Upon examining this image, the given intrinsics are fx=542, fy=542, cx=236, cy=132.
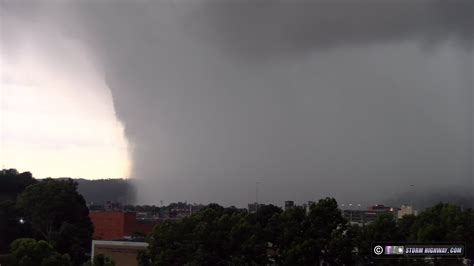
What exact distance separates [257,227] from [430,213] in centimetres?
1874

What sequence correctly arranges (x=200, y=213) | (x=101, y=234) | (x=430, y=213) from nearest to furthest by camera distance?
(x=200, y=213)
(x=430, y=213)
(x=101, y=234)

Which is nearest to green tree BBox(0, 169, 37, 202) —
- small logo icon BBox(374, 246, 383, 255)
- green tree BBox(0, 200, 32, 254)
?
green tree BBox(0, 200, 32, 254)

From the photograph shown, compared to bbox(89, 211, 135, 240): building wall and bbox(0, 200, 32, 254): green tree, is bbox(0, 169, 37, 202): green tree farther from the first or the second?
bbox(0, 200, 32, 254): green tree

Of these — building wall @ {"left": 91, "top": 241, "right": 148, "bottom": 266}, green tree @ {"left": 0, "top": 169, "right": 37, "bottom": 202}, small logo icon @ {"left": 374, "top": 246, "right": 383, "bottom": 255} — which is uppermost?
green tree @ {"left": 0, "top": 169, "right": 37, "bottom": 202}

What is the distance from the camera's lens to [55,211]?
65.9 meters

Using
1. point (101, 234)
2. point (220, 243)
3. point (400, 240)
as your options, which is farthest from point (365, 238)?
point (101, 234)

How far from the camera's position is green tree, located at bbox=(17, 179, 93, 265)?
63.9 metres

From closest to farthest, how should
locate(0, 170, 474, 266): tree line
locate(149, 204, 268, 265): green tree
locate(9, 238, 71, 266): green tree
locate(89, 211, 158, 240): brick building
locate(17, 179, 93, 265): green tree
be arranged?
locate(0, 170, 474, 266): tree line, locate(9, 238, 71, 266): green tree, locate(149, 204, 268, 265): green tree, locate(17, 179, 93, 265): green tree, locate(89, 211, 158, 240): brick building

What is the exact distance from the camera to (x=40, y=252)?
38750 millimetres

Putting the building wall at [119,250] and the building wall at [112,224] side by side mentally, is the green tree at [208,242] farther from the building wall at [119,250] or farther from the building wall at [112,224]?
the building wall at [112,224]

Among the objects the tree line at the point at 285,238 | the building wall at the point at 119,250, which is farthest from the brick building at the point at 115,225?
the tree line at the point at 285,238

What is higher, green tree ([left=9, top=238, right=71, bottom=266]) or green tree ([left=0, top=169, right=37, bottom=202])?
green tree ([left=0, top=169, right=37, bottom=202])

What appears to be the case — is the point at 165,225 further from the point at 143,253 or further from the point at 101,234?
the point at 101,234

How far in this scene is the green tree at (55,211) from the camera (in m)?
63.9
